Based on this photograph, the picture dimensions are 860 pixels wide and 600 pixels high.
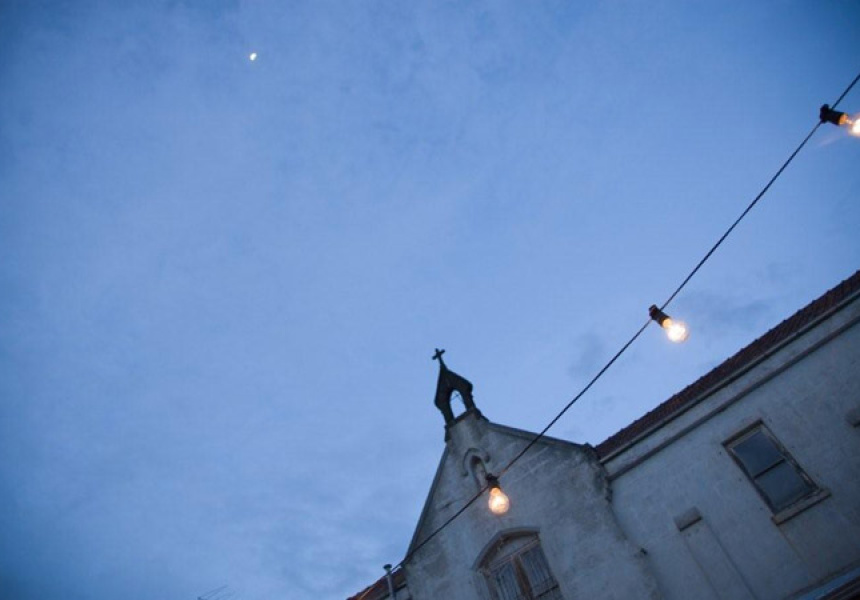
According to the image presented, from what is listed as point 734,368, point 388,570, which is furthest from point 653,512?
point 388,570

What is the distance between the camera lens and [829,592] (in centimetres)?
773

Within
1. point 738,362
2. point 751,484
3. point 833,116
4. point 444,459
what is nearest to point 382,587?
point 444,459

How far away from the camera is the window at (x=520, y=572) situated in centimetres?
1228

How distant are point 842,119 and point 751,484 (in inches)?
308

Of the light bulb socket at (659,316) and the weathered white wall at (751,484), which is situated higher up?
the light bulb socket at (659,316)

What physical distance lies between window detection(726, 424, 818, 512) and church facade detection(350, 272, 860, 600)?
0.08 feet

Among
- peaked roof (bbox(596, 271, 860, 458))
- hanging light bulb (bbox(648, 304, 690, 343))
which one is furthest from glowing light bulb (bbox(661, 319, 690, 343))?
peaked roof (bbox(596, 271, 860, 458))

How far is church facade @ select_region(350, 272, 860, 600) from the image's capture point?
33.0ft

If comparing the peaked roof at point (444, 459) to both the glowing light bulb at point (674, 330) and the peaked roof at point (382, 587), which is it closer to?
the peaked roof at point (382, 587)

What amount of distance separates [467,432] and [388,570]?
4678mm

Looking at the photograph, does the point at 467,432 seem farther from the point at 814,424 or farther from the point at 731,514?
the point at 814,424

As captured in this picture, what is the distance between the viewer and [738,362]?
1187cm

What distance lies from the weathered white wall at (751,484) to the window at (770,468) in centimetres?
18

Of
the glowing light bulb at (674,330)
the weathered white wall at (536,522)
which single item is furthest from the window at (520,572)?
the glowing light bulb at (674,330)
